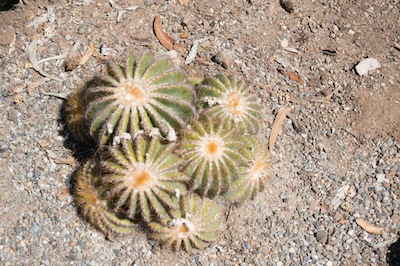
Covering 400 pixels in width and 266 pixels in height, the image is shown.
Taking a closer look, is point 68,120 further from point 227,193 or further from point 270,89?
A: point 270,89

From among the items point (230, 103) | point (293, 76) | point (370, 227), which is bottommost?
point (370, 227)

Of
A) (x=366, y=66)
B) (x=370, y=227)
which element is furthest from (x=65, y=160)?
(x=366, y=66)

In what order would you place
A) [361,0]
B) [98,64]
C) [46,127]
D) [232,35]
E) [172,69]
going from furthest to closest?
[361,0] < [232,35] < [98,64] < [46,127] < [172,69]

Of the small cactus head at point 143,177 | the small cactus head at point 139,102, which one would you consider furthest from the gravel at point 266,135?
the small cactus head at point 139,102

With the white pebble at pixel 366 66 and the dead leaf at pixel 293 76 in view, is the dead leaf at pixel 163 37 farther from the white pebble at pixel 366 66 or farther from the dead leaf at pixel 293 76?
the white pebble at pixel 366 66

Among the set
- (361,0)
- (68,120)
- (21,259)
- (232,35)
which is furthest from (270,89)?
(21,259)

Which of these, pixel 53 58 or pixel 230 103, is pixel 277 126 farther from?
pixel 53 58
